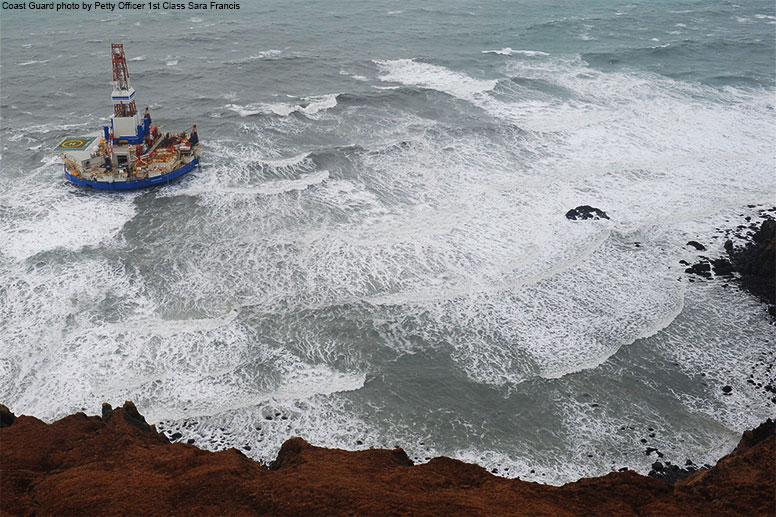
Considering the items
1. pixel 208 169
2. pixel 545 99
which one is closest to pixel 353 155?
pixel 208 169

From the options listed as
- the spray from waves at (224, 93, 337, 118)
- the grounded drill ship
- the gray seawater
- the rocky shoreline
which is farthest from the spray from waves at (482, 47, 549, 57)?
the rocky shoreline

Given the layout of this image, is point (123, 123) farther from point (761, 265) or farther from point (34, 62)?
point (761, 265)

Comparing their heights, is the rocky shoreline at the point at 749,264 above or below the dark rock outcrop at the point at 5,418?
above

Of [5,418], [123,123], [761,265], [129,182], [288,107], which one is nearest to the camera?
[5,418]

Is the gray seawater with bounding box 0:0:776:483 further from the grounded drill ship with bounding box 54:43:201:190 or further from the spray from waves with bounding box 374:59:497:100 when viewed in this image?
the grounded drill ship with bounding box 54:43:201:190

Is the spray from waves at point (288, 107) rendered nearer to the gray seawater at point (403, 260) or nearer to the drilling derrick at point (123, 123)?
the gray seawater at point (403, 260)

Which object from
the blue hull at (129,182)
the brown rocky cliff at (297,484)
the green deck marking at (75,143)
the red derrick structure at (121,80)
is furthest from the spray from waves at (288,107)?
the brown rocky cliff at (297,484)

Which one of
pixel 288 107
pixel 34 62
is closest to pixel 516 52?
pixel 288 107
